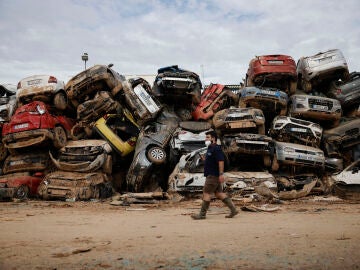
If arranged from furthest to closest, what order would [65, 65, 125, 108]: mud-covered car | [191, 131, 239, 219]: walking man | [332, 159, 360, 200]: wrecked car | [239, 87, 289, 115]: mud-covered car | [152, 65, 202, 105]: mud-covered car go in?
[65, 65, 125, 108]: mud-covered car → [152, 65, 202, 105]: mud-covered car → [239, 87, 289, 115]: mud-covered car → [332, 159, 360, 200]: wrecked car → [191, 131, 239, 219]: walking man

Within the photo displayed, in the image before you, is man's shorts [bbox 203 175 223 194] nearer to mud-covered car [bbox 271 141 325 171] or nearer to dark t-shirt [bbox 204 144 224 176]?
dark t-shirt [bbox 204 144 224 176]

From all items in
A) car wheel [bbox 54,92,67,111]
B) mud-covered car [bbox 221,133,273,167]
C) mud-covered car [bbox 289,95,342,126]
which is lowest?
mud-covered car [bbox 221,133,273,167]

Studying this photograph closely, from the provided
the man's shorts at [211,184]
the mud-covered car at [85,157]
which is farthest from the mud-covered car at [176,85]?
the man's shorts at [211,184]

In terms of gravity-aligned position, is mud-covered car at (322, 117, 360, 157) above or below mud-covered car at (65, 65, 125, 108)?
below

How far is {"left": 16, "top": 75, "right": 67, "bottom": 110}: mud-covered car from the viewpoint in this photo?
36.1ft

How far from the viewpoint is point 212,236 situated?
15.0 ft

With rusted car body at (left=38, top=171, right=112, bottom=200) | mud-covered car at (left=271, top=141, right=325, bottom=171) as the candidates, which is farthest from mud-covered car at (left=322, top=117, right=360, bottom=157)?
rusted car body at (left=38, top=171, right=112, bottom=200)

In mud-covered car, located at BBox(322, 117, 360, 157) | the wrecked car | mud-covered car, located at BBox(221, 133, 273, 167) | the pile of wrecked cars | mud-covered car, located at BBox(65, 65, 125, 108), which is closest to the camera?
the wrecked car

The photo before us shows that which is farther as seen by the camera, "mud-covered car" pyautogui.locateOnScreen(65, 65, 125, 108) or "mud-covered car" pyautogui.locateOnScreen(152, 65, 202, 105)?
"mud-covered car" pyautogui.locateOnScreen(65, 65, 125, 108)

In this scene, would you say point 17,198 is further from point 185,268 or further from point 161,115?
point 185,268

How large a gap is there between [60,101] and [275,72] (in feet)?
21.0

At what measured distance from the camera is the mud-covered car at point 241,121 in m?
9.78

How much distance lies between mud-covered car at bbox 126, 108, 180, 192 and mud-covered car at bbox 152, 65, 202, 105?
712 mm

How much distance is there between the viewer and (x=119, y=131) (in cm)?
1089
